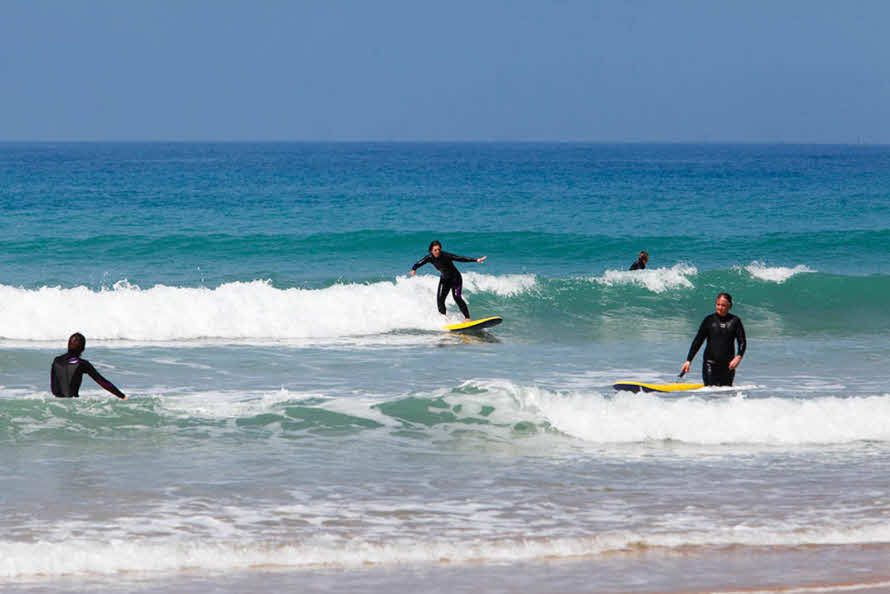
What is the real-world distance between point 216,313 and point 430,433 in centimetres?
1072

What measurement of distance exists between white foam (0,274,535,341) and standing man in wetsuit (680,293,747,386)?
8.86 meters

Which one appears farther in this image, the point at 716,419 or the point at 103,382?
the point at 716,419

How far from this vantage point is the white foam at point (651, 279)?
2594 centimetres

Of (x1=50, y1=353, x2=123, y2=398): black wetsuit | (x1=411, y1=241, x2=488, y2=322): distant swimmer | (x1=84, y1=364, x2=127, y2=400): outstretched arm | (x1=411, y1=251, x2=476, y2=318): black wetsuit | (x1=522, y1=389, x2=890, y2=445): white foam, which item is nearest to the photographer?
(x1=84, y1=364, x2=127, y2=400): outstretched arm

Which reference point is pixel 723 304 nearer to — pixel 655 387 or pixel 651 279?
pixel 655 387

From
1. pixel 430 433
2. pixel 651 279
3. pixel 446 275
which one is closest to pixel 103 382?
pixel 430 433

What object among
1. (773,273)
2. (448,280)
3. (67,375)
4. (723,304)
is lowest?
(67,375)

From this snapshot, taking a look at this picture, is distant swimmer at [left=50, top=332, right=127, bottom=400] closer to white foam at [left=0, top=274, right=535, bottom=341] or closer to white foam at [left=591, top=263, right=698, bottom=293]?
white foam at [left=0, top=274, right=535, bottom=341]

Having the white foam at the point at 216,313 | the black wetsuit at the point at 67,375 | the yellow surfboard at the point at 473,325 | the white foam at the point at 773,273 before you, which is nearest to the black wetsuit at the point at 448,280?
the yellow surfboard at the point at 473,325

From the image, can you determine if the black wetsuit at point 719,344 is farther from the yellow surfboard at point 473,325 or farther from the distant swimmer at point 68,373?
the yellow surfboard at point 473,325

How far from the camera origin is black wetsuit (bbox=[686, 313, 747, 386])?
13164 millimetres

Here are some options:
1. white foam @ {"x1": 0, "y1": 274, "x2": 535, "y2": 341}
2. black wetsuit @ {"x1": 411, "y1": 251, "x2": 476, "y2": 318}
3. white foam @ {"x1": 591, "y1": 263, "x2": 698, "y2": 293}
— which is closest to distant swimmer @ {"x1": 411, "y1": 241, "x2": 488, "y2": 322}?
black wetsuit @ {"x1": 411, "y1": 251, "x2": 476, "y2": 318}

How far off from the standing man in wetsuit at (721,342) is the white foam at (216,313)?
8.86m

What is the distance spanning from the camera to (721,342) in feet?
43.3
